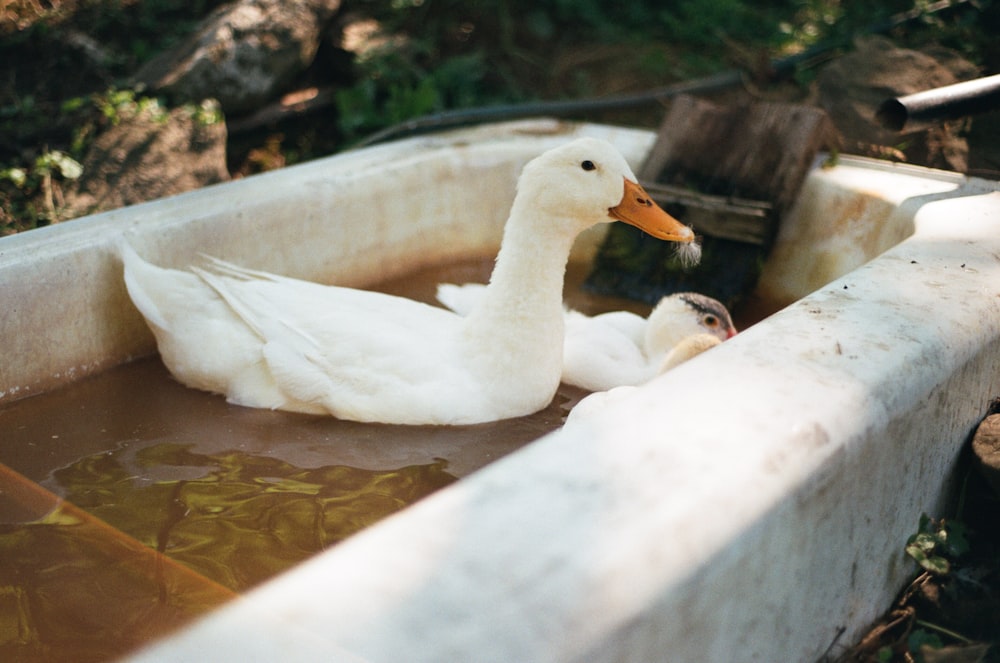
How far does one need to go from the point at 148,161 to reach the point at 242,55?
100 centimetres

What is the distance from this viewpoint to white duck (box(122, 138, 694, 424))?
292cm

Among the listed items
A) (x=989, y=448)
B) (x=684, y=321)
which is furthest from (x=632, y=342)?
(x=989, y=448)

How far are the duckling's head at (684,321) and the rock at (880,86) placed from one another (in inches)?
59.7

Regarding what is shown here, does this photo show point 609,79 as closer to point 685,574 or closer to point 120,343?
point 120,343

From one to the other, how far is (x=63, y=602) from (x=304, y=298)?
1.25 metres

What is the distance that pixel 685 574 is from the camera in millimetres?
1337

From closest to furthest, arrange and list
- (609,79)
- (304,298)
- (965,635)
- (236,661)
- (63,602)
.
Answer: (236,661)
(965,635)
(63,602)
(304,298)
(609,79)

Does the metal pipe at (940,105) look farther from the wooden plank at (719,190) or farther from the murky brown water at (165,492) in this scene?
the murky brown water at (165,492)

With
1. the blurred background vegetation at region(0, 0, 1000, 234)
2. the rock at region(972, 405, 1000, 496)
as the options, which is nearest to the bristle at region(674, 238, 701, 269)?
the rock at region(972, 405, 1000, 496)

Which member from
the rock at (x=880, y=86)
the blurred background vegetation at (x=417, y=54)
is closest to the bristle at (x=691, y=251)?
the rock at (x=880, y=86)

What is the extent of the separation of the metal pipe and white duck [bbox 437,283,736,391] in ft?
2.88

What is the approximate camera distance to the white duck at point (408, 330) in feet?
9.58

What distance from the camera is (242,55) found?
502 centimetres

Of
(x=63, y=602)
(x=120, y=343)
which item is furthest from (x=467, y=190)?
(x=63, y=602)
